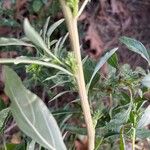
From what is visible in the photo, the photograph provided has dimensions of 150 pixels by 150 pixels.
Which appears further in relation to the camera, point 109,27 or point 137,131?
point 109,27

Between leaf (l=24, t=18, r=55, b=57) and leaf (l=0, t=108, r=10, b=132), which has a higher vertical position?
leaf (l=24, t=18, r=55, b=57)

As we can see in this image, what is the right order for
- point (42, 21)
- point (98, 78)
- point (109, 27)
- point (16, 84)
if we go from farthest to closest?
point (109, 27) < point (42, 21) < point (98, 78) < point (16, 84)

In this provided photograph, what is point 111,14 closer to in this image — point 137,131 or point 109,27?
point 109,27

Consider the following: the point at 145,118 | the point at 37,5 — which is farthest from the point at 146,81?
the point at 37,5

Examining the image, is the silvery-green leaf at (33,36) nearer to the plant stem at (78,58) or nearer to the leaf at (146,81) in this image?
the plant stem at (78,58)

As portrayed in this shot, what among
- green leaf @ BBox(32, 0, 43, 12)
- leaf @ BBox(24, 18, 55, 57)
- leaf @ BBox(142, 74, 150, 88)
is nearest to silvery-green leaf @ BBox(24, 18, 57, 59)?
leaf @ BBox(24, 18, 55, 57)

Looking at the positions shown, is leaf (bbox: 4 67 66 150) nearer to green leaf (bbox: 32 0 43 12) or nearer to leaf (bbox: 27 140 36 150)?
leaf (bbox: 27 140 36 150)

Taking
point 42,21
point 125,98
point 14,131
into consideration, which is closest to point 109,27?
point 42,21

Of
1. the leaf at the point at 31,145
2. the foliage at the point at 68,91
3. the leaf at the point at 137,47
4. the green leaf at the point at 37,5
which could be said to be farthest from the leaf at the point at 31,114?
the green leaf at the point at 37,5
